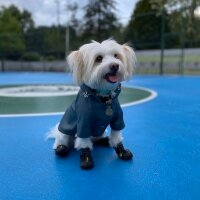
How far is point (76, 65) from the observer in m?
2.46

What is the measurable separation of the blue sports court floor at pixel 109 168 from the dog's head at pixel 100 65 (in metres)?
0.65

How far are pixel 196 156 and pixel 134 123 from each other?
1518mm

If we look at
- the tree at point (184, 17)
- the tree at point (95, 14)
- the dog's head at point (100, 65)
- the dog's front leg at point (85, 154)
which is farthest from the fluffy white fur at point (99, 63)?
the tree at point (95, 14)

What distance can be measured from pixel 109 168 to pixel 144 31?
1394 centimetres

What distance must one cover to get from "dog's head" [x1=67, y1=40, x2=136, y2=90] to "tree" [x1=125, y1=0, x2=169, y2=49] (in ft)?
44.0

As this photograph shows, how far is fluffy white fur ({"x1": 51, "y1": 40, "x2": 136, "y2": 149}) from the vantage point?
2.38 metres

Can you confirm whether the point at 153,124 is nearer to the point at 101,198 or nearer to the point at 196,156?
the point at 196,156

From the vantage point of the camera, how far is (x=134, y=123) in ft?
14.1

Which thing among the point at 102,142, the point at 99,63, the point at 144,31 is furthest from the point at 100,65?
the point at 144,31

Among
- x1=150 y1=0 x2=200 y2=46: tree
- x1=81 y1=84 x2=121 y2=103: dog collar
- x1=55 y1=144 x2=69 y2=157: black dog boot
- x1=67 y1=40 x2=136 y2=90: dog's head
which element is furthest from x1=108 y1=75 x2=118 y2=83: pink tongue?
x1=150 y1=0 x2=200 y2=46: tree

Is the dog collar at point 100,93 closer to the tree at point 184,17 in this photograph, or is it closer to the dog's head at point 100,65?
the dog's head at point 100,65

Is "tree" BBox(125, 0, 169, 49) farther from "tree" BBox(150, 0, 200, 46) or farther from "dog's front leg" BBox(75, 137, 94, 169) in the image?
"dog's front leg" BBox(75, 137, 94, 169)

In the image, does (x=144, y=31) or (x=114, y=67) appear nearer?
(x=114, y=67)

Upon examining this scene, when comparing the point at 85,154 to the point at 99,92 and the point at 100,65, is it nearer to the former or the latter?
the point at 99,92
